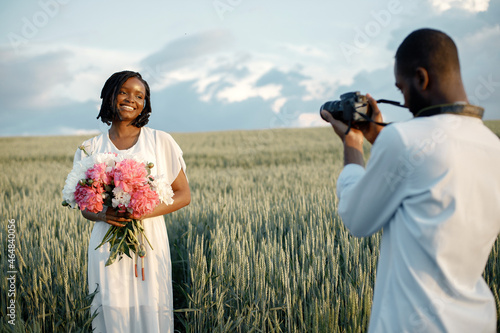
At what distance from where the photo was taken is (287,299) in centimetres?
233

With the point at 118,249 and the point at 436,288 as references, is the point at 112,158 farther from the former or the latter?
the point at 436,288

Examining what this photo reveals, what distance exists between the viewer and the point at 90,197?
1967mm

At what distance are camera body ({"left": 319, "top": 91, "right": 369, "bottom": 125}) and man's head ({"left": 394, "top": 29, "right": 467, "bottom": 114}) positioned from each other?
23 centimetres

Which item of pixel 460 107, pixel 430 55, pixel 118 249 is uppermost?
pixel 430 55

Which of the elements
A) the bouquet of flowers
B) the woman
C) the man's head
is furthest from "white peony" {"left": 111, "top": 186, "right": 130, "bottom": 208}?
the man's head

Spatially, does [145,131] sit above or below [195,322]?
above

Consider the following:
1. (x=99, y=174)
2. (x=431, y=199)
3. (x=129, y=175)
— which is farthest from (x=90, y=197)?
(x=431, y=199)

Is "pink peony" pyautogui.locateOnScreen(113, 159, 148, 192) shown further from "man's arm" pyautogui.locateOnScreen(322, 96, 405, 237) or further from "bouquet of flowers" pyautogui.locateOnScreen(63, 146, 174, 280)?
"man's arm" pyautogui.locateOnScreen(322, 96, 405, 237)

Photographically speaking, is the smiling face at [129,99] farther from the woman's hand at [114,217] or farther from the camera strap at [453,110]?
the camera strap at [453,110]

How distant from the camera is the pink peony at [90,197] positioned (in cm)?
197

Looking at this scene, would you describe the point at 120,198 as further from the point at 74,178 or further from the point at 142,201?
the point at 74,178

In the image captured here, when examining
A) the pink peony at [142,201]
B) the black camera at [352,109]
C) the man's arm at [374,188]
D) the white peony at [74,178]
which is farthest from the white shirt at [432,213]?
the white peony at [74,178]

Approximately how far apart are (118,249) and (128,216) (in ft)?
0.63

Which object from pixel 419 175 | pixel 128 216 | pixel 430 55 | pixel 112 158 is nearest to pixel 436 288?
pixel 419 175
